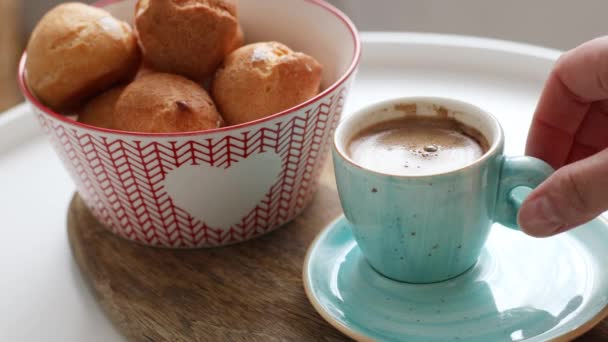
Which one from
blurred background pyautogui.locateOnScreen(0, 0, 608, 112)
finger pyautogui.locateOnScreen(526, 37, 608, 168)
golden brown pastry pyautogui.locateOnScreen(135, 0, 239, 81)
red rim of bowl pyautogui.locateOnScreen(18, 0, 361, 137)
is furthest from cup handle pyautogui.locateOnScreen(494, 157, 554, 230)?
blurred background pyautogui.locateOnScreen(0, 0, 608, 112)

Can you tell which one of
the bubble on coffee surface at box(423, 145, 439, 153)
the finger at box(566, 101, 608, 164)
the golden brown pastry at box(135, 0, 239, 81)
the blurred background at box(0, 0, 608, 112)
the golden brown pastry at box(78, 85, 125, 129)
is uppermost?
the golden brown pastry at box(135, 0, 239, 81)

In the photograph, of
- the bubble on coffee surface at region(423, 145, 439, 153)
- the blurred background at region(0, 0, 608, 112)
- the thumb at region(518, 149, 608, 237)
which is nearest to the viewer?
the thumb at region(518, 149, 608, 237)

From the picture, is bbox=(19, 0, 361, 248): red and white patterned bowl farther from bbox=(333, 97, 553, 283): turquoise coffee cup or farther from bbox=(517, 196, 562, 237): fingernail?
bbox=(517, 196, 562, 237): fingernail

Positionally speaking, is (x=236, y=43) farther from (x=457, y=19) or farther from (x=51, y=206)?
(x=457, y=19)

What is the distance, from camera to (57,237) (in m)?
0.93

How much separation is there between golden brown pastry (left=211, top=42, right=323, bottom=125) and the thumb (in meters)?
0.29

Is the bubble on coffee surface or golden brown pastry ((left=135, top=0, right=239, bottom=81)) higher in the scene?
golden brown pastry ((left=135, top=0, right=239, bottom=81))

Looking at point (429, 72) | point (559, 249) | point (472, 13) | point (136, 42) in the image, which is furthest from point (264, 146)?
point (472, 13)

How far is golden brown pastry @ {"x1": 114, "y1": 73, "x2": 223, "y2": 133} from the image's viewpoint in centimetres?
76

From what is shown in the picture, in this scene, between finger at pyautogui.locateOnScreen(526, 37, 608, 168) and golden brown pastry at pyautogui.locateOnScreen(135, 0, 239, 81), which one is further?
golden brown pastry at pyautogui.locateOnScreen(135, 0, 239, 81)

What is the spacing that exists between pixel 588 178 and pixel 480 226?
13 cm

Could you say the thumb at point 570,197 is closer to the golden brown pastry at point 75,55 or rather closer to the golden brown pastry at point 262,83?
the golden brown pastry at point 262,83

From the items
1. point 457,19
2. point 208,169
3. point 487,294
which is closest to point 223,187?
point 208,169

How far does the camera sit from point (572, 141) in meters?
0.80
